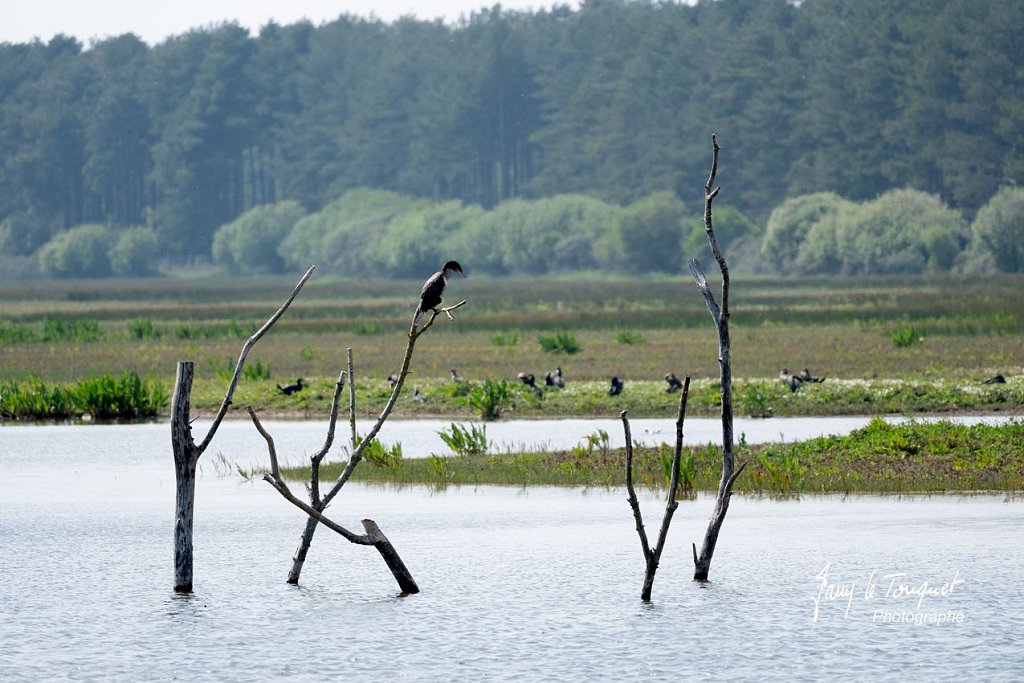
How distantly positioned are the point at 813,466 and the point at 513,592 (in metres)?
8.37

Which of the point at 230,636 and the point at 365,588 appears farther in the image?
the point at 365,588

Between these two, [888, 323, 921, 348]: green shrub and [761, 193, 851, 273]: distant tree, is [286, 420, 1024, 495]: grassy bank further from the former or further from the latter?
[761, 193, 851, 273]: distant tree


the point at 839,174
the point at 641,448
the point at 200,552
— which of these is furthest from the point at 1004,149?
the point at 200,552

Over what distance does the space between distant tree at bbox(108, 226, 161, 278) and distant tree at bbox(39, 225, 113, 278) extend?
1.01 metres

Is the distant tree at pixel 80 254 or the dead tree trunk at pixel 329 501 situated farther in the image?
the distant tree at pixel 80 254

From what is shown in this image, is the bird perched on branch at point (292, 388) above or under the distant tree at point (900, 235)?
under

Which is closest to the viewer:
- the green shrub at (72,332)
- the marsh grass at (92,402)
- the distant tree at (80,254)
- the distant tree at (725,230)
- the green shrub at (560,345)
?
the marsh grass at (92,402)

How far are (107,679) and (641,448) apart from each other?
1438 cm

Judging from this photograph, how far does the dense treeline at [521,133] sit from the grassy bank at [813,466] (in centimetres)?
8627

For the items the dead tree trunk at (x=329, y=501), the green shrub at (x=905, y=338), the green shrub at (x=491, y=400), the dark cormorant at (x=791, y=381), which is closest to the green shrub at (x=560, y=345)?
the green shrub at (x=905, y=338)

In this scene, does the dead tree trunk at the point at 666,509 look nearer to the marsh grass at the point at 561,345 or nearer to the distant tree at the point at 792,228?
the marsh grass at the point at 561,345

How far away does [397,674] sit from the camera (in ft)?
52.6

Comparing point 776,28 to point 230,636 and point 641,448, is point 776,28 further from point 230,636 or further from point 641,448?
point 230,636

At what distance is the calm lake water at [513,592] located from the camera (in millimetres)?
16266
